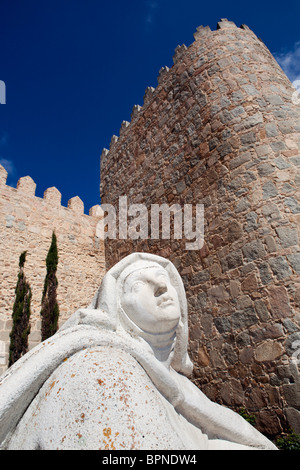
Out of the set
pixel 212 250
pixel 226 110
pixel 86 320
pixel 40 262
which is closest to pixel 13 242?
pixel 40 262

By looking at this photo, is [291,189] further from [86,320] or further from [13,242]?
[13,242]

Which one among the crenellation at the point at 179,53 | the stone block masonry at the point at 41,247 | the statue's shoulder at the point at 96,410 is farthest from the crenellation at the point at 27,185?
the statue's shoulder at the point at 96,410

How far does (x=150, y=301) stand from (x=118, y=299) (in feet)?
0.59

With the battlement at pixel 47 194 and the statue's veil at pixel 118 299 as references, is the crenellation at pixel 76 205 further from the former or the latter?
the statue's veil at pixel 118 299

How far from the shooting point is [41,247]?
9.27 m

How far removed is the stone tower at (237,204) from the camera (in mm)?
3994

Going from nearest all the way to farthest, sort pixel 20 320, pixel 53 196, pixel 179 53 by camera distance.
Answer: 1. pixel 179 53
2. pixel 20 320
3. pixel 53 196

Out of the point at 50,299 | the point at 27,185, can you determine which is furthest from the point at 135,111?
the point at 50,299

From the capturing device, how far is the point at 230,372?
4.38 metres

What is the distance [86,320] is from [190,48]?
7532 mm

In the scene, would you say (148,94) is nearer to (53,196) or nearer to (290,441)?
(53,196)

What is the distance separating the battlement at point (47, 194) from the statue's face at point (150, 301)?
28.9ft

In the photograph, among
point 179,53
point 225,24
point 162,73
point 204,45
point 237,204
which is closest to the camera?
point 237,204

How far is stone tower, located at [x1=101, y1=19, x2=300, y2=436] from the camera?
399 cm
